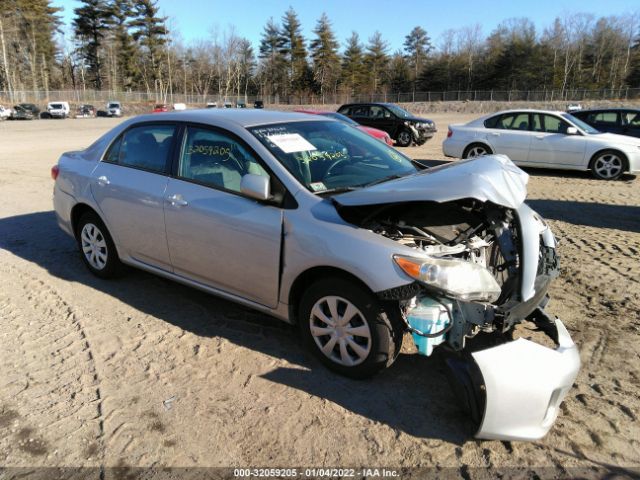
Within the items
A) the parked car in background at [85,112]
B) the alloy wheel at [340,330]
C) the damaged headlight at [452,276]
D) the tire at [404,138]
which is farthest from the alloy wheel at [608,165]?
the parked car in background at [85,112]

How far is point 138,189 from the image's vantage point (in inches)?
173

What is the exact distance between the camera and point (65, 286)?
502 cm

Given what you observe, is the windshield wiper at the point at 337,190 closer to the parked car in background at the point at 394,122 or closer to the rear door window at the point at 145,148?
the rear door window at the point at 145,148

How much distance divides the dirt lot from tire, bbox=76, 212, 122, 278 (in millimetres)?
159

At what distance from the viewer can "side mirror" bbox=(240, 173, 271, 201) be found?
3.43 meters

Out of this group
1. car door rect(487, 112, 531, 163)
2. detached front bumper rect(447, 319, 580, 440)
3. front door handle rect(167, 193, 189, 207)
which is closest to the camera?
detached front bumper rect(447, 319, 580, 440)

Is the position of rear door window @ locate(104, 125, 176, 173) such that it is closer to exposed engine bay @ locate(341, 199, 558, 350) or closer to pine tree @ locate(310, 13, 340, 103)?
exposed engine bay @ locate(341, 199, 558, 350)

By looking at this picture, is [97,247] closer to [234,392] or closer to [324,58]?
[234,392]

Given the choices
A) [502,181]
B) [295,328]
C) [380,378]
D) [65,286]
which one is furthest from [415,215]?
[65,286]

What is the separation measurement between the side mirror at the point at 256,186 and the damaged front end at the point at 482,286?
0.55 metres

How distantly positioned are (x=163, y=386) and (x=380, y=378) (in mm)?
1485

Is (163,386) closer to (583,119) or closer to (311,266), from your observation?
(311,266)

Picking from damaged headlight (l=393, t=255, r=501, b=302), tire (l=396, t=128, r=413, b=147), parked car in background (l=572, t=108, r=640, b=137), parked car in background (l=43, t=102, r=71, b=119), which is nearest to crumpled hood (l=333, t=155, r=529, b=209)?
damaged headlight (l=393, t=255, r=501, b=302)

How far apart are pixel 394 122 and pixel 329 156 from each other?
605 inches
